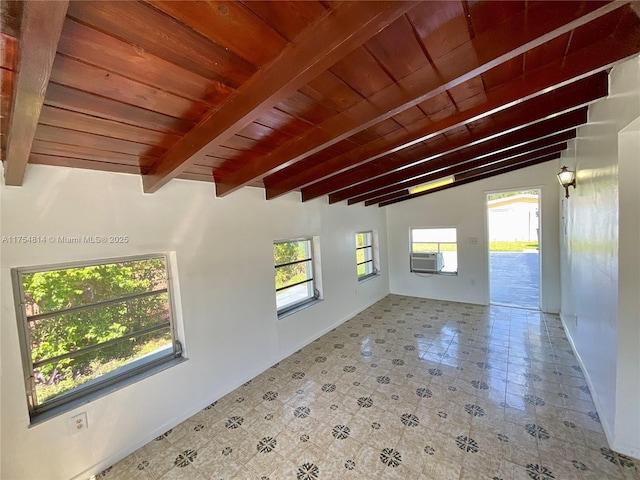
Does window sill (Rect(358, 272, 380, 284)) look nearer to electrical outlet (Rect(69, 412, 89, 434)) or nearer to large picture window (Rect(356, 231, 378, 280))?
large picture window (Rect(356, 231, 378, 280))

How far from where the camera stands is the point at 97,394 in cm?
194

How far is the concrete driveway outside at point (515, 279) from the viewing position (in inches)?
215

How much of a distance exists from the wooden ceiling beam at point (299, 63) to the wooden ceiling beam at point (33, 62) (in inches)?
24.9

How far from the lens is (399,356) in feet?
11.2

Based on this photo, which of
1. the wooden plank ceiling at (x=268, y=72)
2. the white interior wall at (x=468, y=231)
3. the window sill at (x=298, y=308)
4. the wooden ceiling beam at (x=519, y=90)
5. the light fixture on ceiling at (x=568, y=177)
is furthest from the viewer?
the white interior wall at (x=468, y=231)

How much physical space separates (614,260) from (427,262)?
3.94 m

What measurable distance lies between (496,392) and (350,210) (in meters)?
3.32

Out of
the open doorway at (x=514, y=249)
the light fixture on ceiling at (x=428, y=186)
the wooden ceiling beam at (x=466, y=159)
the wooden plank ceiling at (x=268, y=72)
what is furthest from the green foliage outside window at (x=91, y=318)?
the open doorway at (x=514, y=249)

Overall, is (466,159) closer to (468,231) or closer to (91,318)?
(468,231)

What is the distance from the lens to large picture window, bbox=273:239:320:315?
11.8 feet

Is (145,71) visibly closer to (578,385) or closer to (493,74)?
(493,74)

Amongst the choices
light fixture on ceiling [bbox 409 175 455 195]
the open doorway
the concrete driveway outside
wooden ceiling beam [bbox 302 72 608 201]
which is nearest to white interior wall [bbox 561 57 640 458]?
wooden ceiling beam [bbox 302 72 608 201]

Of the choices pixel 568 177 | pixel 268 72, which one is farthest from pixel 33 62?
pixel 568 177

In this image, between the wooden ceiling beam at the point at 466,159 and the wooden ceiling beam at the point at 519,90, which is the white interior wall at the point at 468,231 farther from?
the wooden ceiling beam at the point at 519,90
